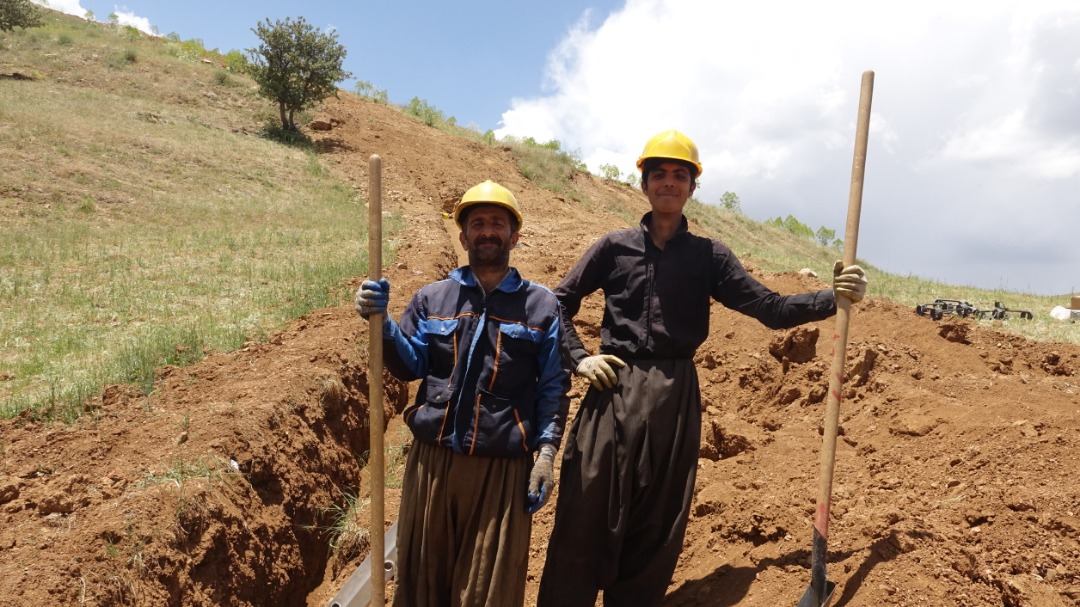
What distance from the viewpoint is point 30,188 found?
10859 mm

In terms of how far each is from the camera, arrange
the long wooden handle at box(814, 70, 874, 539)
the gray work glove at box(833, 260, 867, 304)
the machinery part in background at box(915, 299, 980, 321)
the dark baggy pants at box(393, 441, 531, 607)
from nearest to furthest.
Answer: the dark baggy pants at box(393, 441, 531, 607)
the gray work glove at box(833, 260, 867, 304)
the long wooden handle at box(814, 70, 874, 539)
the machinery part in background at box(915, 299, 980, 321)

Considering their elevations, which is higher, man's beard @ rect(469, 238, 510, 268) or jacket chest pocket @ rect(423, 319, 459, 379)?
man's beard @ rect(469, 238, 510, 268)

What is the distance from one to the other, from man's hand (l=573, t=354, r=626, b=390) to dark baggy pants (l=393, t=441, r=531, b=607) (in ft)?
1.52

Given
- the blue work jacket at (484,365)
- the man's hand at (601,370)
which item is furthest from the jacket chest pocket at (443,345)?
the man's hand at (601,370)

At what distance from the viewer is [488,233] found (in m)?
2.56

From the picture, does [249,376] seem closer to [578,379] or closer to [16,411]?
[16,411]

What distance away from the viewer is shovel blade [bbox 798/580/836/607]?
9.02ft

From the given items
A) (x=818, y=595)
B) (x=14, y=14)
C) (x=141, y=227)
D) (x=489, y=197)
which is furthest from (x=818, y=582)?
(x=14, y=14)

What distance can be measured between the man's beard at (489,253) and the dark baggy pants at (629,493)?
702 mm

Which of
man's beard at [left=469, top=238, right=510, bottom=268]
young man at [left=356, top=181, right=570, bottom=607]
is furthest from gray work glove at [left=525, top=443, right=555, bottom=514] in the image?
man's beard at [left=469, top=238, right=510, bottom=268]

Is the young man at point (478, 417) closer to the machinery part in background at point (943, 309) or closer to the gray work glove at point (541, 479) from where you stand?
the gray work glove at point (541, 479)

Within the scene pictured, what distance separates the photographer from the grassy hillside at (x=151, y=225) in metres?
5.81

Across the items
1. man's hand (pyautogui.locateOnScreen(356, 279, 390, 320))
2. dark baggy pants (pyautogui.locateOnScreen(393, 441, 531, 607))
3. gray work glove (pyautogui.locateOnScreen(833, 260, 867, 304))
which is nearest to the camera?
dark baggy pants (pyautogui.locateOnScreen(393, 441, 531, 607))

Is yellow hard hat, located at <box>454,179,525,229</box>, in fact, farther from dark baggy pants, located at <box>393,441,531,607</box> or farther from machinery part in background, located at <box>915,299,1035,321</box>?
machinery part in background, located at <box>915,299,1035,321</box>
